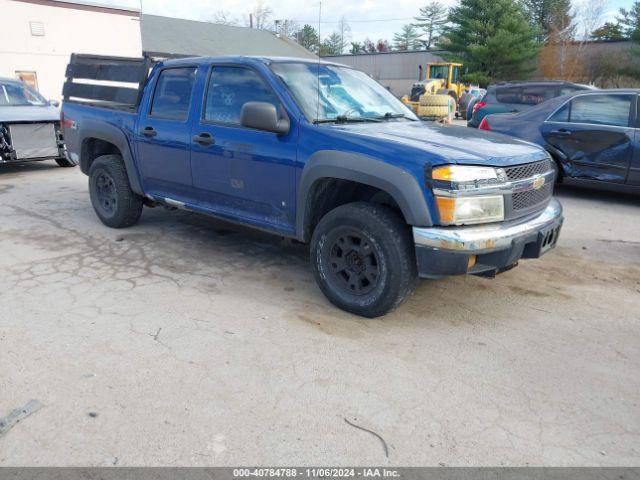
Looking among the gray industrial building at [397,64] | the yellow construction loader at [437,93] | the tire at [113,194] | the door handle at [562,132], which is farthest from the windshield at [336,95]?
the gray industrial building at [397,64]

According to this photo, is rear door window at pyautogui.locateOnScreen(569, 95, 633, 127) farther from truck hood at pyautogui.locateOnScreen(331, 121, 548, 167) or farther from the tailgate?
the tailgate

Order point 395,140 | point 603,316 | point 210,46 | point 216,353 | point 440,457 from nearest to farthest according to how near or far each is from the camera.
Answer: point 440,457 → point 216,353 → point 395,140 → point 603,316 → point 210,46

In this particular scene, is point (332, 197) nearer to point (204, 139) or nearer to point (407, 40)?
point (204, 139)

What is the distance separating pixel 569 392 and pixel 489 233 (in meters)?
1.05

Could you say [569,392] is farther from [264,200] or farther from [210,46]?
[210,46]

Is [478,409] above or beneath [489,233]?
beneath

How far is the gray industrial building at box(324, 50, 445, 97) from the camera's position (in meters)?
45.2

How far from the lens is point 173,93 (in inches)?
197

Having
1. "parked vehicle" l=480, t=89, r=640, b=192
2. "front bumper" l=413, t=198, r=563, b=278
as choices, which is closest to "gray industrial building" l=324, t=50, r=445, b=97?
"parked vehicle" l=480, t=89, r=640, b=192

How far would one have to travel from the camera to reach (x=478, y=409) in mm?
2750

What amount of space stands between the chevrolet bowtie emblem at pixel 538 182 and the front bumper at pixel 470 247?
333 mm

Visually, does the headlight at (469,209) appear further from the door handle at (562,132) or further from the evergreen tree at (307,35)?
the door handle at (562,132)

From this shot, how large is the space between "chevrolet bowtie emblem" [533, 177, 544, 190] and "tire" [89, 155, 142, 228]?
13.5 feet

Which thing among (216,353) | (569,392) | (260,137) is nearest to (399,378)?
(569,392)
